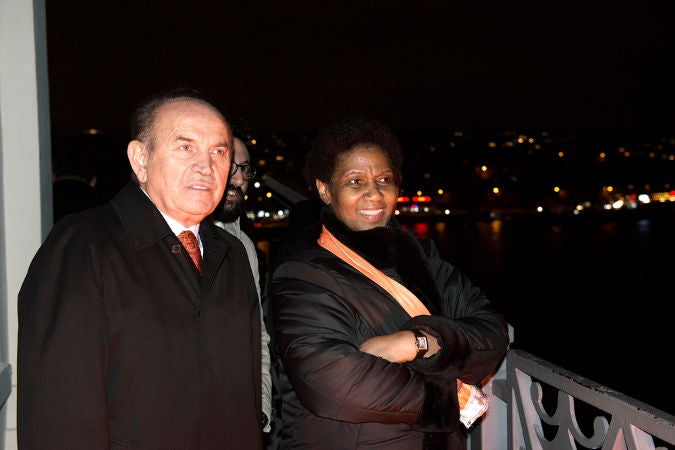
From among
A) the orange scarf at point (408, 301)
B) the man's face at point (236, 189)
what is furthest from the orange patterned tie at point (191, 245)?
the man's face at point (236, 189)

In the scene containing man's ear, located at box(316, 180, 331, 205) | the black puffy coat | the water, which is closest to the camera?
the black puffy coat

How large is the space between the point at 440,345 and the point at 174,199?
1.01m

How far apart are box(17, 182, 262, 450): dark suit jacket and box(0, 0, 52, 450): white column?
3.94ft

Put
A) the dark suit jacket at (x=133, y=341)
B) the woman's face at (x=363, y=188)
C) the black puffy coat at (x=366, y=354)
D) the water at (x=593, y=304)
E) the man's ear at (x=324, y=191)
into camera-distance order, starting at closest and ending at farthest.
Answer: the dark suit jacket at (x=133, y=341) < the black puffy coat at (x=366, y=354) < the woman's face at (x=363, y=188) < the man's ear at (x=324, y=191) < the water at (x=593, y=304)

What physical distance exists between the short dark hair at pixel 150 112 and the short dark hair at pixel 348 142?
0.65 meters

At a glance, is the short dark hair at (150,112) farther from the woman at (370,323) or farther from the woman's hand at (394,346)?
the woman's hand at (394,346)

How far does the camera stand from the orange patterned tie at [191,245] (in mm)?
1859

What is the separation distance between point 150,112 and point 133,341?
0.71 m

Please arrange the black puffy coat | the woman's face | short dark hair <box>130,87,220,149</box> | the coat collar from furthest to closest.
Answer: the woman's face
the black puffy coat
short dark hair <box>130,87,220,149</box>
the coat collar

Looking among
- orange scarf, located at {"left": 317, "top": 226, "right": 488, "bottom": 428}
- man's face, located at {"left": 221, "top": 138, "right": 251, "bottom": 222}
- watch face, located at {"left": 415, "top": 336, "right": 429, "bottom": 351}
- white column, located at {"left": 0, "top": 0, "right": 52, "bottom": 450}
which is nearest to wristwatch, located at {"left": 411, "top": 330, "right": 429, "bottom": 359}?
watch face, located at {"left": 415, "top": 336, "right": 429, "bottom": 351}

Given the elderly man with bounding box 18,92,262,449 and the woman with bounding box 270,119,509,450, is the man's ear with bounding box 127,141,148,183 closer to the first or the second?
the elderly man with bounding box 18,92,262,449

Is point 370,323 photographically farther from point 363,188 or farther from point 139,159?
point 139,159

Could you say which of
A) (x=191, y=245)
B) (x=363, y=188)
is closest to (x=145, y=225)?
(x=191, y=245)

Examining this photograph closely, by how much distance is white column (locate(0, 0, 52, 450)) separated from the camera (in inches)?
105
